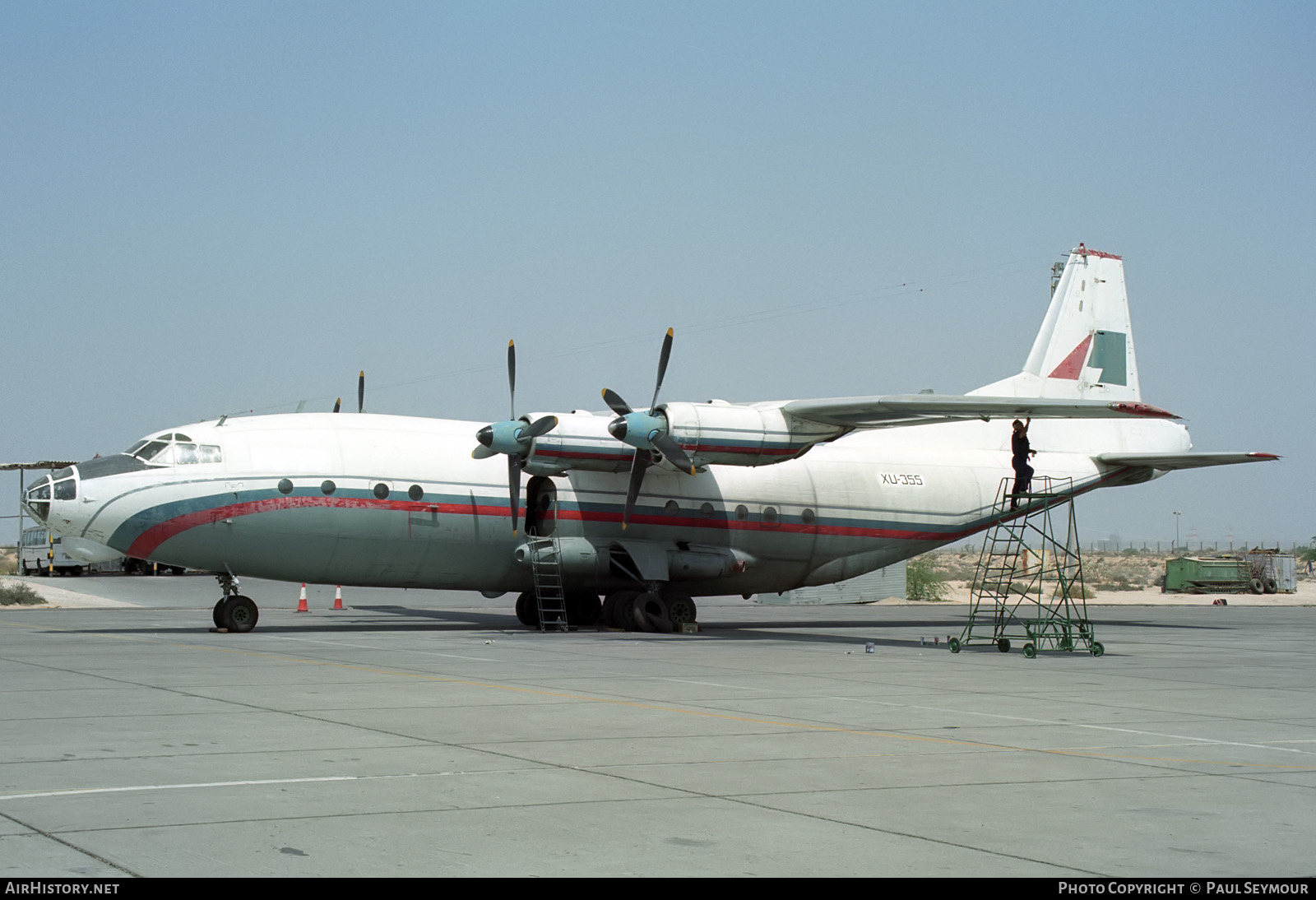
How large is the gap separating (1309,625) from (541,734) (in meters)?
29.2

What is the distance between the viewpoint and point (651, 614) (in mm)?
28234

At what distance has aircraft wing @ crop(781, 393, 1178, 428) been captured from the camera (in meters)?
23.5

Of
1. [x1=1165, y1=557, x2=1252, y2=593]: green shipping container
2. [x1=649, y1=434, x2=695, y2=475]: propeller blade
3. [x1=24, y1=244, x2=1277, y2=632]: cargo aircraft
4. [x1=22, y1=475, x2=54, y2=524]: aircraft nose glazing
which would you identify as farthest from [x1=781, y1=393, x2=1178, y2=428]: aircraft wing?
[x1=1165, y1=557, x2=1252, y2=593]: green shipping container

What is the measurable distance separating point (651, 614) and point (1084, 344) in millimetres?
14876

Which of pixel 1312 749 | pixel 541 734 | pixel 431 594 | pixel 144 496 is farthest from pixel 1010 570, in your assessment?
pixel 431 594

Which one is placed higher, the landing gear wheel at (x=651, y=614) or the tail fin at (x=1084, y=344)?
the tail fin at (x=1084, y=344)

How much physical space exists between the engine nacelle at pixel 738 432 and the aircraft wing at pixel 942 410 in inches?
12.1

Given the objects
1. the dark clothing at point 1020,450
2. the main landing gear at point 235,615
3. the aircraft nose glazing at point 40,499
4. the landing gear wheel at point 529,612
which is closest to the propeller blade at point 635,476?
the landing gear wheel at point 529,612

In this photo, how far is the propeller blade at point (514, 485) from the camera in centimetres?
2684

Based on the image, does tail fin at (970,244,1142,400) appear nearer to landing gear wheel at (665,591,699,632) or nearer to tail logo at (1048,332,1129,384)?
tail logo at (1048,332,1129,384)

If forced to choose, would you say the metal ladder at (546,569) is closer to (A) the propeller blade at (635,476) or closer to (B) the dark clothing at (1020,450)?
(A) the propeller blade at (635,476)

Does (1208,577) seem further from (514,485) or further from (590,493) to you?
(514,485)

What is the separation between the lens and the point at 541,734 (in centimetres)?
1102
